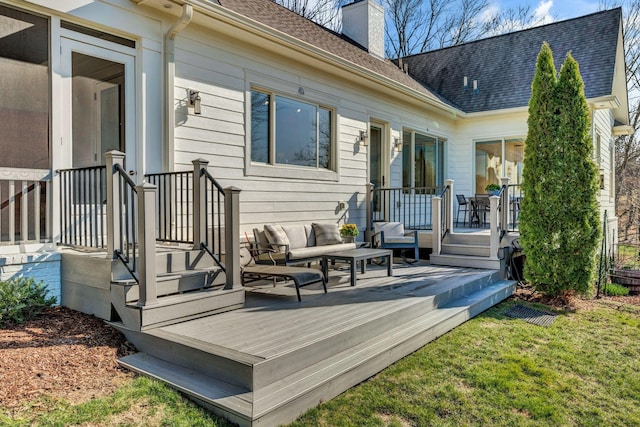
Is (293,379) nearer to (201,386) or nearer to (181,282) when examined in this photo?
(201,386)

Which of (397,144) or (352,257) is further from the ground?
(397,144)

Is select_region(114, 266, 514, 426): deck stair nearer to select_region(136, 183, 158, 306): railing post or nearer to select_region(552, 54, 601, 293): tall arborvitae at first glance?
select_region(136, 183, 158, 306): railing post

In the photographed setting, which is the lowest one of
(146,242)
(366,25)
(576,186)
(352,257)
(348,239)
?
(352,257)

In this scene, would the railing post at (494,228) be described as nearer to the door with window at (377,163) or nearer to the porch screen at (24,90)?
the door with window at (377,163)

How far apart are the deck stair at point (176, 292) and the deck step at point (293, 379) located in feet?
1.18

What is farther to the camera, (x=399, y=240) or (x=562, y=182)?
(x=399, y=240)

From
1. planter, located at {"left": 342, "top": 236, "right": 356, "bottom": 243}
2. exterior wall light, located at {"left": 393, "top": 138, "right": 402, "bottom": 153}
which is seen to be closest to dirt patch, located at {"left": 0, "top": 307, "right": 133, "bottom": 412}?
planter, located at {"left": 342, "top": 236, "right": 356, "bottom": 243}

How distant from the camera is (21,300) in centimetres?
387

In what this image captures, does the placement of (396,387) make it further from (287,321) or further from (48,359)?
(48,359)

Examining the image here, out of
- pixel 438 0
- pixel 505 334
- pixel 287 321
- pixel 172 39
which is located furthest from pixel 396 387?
pixel 438 0

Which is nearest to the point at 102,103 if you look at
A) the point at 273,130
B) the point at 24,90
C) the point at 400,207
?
the point at 24,90

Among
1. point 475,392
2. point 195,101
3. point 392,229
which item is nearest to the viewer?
point 475,392

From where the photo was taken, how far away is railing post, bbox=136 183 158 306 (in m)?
3.55

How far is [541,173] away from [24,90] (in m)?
6.53
